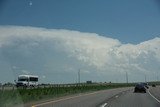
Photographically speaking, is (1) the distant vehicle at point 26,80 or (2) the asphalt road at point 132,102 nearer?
(2) the asphalt road at point 132,102

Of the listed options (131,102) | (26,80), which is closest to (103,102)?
(131,102)

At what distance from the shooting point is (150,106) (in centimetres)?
2623

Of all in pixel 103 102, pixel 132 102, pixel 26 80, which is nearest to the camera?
pixel 132 102

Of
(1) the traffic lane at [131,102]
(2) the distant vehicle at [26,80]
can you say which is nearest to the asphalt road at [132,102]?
(1) the traffic lane at [131,102]

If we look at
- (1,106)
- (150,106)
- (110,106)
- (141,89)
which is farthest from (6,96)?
(141,89)

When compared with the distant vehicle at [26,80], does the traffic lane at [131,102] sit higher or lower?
lower

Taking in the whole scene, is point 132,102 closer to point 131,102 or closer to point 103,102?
point 131,102

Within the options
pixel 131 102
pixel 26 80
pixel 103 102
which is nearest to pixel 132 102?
pixel 131 102

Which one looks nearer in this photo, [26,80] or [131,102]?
[131,102]

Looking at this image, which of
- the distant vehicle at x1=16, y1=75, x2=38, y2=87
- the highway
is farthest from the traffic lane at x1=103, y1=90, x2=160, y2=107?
the distant vehicle at x1=16, y1=75, x2=38, y2=87

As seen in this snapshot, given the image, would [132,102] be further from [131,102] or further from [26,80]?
[26,80]

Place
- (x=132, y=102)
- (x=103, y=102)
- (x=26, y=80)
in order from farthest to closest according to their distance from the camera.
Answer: (x=26, y=80) < (x=103, y=102) < (x=132, y=102)

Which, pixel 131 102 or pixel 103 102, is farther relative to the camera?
pixel 103 102

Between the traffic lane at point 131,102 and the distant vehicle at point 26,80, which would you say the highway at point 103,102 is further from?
the distant vehicle at point 26,80
